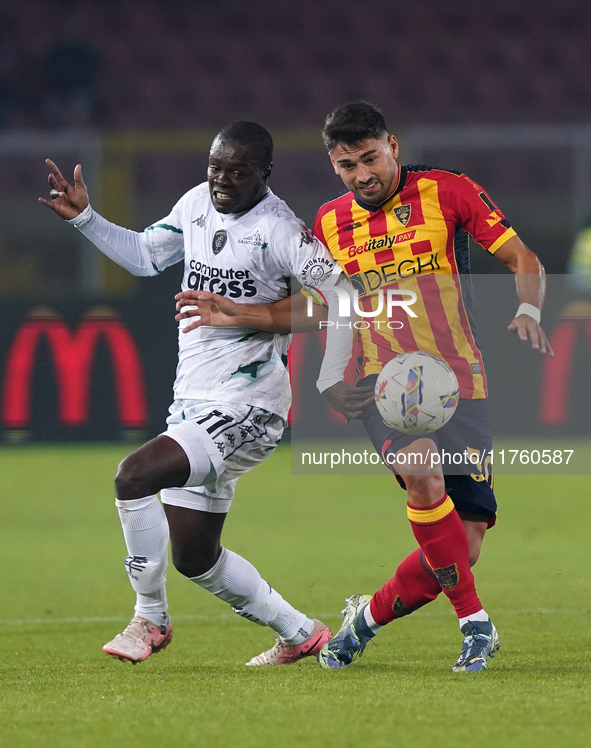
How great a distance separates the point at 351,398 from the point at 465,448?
449 millimetres

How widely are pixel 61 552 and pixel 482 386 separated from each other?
153 inches

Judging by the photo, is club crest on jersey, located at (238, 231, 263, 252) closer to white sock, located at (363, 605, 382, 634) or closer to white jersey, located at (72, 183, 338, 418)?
white jersey, located at (72, 183, 338, 418)

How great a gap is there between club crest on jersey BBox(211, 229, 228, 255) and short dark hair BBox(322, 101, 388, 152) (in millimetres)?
526

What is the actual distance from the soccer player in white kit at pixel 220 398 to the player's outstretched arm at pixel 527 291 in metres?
0.66

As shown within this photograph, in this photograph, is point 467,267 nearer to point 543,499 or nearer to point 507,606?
point 507,606

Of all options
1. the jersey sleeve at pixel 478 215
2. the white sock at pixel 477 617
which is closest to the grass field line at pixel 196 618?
the white sock at pixel 477 617

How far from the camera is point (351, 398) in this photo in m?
4.11

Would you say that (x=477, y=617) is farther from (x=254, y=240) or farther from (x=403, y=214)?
(x=254, y=240)

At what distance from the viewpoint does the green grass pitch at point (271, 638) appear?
309cm

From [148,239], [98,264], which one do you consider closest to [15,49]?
[98,264]

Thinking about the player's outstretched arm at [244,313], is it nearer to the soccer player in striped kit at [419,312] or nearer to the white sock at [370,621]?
the soccer player in striped kit at [419,312]

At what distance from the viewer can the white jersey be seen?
13.9 feet

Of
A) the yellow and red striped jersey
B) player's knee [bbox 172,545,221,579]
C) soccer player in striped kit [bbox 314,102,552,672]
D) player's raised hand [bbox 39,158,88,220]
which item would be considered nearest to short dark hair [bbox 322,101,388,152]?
soccer player in striped kit [bbox 314,102,552,672]

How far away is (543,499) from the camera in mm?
8906
